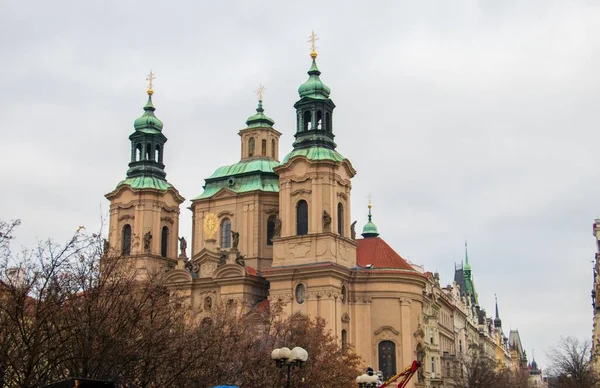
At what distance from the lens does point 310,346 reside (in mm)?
45281

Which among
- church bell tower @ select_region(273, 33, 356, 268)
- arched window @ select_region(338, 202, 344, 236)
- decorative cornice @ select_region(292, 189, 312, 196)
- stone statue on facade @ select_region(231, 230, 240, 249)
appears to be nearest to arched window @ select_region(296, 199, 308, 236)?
church bell tower @ select_region(273, 33, 356, 268)

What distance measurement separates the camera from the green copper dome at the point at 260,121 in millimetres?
76750

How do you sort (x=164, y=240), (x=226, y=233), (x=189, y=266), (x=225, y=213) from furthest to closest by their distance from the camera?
(x=164, y=240)
(x=225, y=213)
(x=226, y=233)
(x=189, y=266)

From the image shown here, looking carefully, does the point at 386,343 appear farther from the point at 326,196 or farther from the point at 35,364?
the point at 35,364

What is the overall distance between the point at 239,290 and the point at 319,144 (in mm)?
13432

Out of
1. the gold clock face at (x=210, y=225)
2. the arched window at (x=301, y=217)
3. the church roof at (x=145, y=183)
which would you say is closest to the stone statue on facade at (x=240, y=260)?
the arched window at (x=301, y=217)

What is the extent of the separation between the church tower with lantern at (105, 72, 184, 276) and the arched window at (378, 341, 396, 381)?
2059 cm

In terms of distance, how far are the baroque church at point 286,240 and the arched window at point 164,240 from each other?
0.10 meters

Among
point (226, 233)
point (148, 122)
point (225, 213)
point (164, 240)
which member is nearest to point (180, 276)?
point (226, 233)

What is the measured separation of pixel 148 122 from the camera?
2987 inches

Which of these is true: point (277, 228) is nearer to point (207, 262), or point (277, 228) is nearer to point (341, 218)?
point (341, 218)

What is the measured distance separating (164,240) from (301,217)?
16.0m

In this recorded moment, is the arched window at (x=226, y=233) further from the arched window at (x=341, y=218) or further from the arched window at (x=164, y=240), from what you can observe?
the arched window at (x=341, y=218)

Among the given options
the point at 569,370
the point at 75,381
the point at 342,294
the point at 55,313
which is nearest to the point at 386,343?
the point at 342,294
